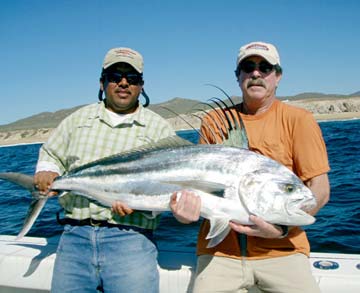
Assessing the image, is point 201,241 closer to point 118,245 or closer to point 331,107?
point 118,245

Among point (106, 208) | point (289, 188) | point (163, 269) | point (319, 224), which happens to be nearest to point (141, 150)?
point (106, 208)

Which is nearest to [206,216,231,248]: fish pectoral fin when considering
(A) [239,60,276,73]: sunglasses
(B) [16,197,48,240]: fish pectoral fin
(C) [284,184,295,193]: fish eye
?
(C) [284,184,295,193]: fish eye

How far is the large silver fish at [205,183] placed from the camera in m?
3.36

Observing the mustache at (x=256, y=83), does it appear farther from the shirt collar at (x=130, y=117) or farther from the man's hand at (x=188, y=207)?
the man's hand at (x=188, y=207)

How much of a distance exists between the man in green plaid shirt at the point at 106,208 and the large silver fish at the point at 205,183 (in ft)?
0.63

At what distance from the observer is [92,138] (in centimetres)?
426

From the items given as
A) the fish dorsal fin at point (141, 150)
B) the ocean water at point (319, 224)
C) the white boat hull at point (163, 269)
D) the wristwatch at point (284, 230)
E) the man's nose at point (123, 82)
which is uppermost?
the man's nose at point (123, 82)

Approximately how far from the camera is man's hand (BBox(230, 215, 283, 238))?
11.0 feet

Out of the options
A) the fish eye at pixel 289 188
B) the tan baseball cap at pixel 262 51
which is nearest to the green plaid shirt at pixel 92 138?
the tan baseball cap at pixel 262 51

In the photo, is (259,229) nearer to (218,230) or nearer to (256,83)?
(218,230)

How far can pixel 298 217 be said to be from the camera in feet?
10.9

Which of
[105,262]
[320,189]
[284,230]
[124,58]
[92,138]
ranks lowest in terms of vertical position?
[105,262]

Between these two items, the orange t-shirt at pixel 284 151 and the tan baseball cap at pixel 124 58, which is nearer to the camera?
the orange t-shirt at pixel 284 151

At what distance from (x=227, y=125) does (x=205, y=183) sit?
82 centimetres
